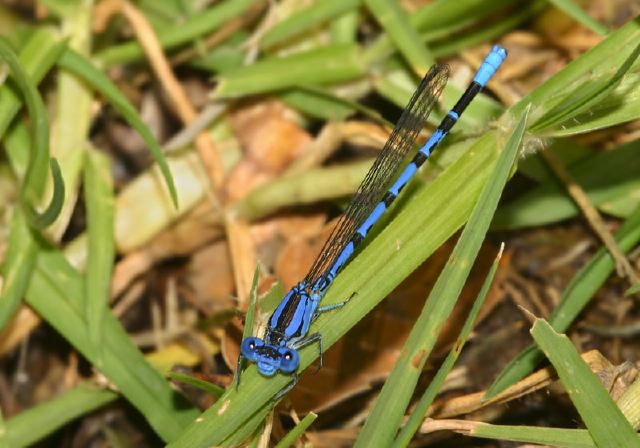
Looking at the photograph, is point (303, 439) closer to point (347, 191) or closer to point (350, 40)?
point (347, 191)

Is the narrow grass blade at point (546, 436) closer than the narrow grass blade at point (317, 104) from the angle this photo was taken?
Yes

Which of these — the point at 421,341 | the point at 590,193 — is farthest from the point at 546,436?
the point at 590,193

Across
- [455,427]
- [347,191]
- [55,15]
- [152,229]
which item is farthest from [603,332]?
[55,15]

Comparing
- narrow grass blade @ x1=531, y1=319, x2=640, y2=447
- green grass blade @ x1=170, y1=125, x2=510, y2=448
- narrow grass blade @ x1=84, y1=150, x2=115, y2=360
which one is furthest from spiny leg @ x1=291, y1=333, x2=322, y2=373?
narrow grass blade @ x1=84, y1=150, x2=115, y2=360

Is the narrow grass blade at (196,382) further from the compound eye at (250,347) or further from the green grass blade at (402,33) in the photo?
the green grass blade at (402,33)

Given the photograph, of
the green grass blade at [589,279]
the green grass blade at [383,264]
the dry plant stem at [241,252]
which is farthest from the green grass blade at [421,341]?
the dry plant stem at [241,252]
